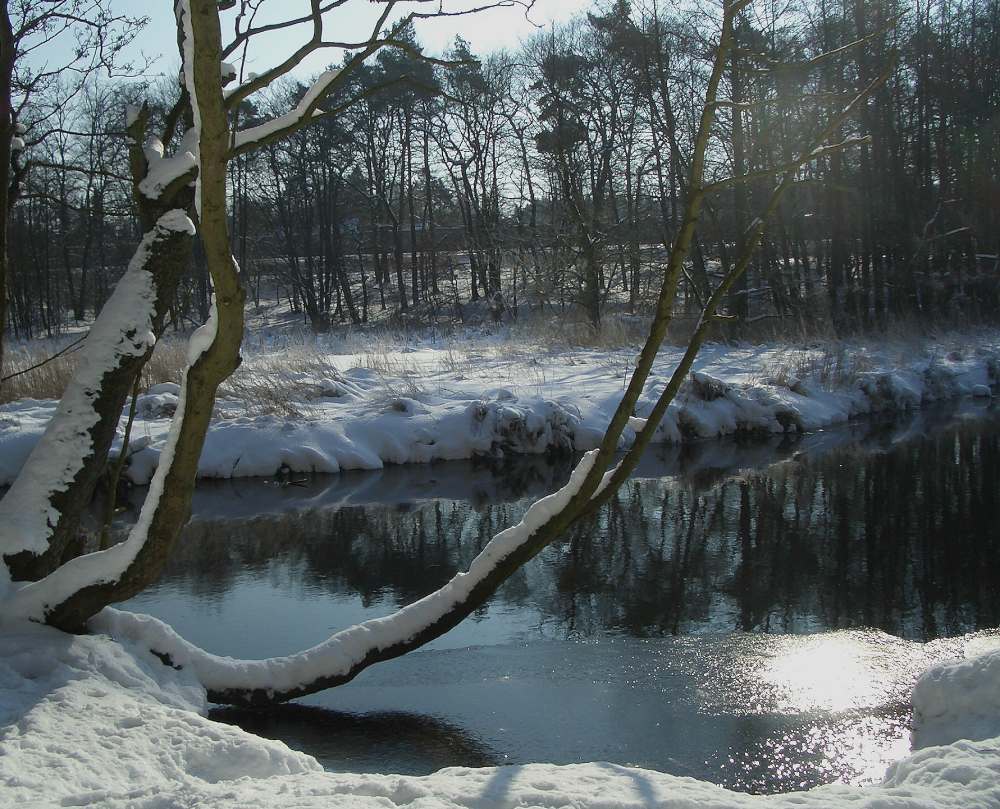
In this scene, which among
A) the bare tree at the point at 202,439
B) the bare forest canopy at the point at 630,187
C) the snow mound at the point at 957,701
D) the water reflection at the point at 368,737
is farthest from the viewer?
the bare forest canopy at the point at 630,187

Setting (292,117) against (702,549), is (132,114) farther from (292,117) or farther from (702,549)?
(702,549)

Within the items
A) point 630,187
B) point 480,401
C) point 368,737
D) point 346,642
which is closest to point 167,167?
point 346,642

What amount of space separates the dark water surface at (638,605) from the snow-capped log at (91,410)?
1173 mm

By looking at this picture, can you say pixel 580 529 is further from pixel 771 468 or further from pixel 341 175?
pixel 341 175

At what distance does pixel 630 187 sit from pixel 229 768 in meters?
26.7

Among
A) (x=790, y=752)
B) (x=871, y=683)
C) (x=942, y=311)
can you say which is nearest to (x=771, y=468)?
(x=871, y=683)

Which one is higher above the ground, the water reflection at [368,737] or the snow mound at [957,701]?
the snow mound at [957,701]

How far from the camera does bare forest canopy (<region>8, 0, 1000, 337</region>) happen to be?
21078mm

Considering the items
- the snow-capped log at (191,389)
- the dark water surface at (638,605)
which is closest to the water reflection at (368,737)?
the dark water surface at (638,605)

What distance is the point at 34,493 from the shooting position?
156 inches

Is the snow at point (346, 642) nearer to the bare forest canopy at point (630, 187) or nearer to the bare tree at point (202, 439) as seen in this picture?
the bare tree at point (202, 439)

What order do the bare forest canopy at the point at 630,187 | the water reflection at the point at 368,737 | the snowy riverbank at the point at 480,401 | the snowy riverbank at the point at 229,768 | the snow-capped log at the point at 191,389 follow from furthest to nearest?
the bare forest canopy at the point at 630,187
the snowy riverbank at the point at 480,401
the water reflection at the point at 368,737
the snow-capped log at the point at 191,389
the snowy riverbank at the point at 229,768

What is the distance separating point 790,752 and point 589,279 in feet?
54.5

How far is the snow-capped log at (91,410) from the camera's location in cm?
394
